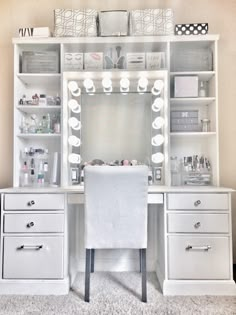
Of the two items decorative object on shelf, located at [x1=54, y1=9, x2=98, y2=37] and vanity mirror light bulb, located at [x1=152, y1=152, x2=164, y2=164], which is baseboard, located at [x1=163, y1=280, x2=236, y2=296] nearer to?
vanity mirror light bulb, located at [x1=152, y1=152, x2=164, y2=164]

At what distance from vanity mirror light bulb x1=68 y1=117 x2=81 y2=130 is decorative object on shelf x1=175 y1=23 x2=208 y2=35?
113 centimetres

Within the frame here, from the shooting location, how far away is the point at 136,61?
2508 mm

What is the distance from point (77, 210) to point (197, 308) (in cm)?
121

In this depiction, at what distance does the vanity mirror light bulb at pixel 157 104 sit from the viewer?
255cm

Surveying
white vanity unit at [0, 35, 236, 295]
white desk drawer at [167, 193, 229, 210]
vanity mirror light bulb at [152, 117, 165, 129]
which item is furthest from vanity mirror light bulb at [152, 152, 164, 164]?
white desk drawer at [167, 193, 229, 210]

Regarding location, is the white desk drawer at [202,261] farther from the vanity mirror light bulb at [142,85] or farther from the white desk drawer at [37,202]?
the vanity mirror light bulb at [142,85]

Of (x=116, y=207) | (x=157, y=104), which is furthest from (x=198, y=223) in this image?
(x=157, y=104)

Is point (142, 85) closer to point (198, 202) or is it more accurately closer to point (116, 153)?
point (116, 153)

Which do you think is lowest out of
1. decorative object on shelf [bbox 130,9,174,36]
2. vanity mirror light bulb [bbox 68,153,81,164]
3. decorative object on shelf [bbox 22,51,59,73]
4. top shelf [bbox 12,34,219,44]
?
vanity mirror light bulb [bbox 68,153,81,164]

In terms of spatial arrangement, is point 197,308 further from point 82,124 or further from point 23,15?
point 23,15

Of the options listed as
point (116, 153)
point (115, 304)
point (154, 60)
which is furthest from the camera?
point (116, 153)

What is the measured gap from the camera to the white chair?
1947mm

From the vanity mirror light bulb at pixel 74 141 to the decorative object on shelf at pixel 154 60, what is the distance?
34.4 inches

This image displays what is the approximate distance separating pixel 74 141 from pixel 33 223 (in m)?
0.81
